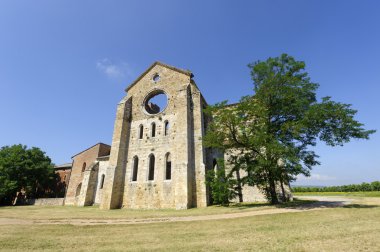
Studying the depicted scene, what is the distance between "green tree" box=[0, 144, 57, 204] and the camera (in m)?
28.2

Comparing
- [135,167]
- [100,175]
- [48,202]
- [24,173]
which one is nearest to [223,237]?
[135,167]

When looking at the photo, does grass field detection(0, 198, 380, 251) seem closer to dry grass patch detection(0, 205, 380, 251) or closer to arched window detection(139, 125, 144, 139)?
dry grass patch detection(0, 205, 380, 251)

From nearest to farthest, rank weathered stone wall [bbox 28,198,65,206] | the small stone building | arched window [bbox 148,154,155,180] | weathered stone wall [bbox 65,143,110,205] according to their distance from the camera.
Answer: arched window [bbox 148,154,155,180] → weathered stone wall [bbox 28,198,65,206] → weathered stone wall [bbox 65,143,110,205] → the small stone building

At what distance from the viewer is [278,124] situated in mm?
15516

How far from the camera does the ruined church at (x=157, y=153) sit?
17969 mm

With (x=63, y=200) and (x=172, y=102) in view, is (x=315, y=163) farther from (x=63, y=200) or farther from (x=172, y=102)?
(x=63, y=200)

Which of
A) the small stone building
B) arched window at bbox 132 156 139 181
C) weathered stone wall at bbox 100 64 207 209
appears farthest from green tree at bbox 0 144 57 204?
arched window at bbox 132 156 139 181

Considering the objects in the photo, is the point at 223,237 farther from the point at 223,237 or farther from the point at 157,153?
the point at 157,153

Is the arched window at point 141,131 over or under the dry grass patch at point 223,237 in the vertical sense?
over

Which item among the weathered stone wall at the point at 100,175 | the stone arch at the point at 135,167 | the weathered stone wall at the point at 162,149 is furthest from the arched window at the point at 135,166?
the weathered stone wall at the point at 100,175

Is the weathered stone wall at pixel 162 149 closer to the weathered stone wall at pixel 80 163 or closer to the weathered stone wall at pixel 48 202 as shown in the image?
the weathered stone wall at pixel 80 163

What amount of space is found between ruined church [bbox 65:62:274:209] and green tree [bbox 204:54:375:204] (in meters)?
3.27

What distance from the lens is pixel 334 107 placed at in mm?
13125

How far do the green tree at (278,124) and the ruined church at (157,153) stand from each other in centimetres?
327
